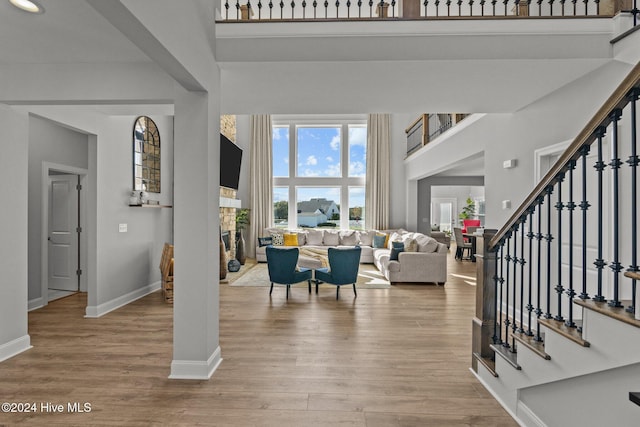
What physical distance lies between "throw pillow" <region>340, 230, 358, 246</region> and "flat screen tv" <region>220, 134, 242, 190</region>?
3452 mm

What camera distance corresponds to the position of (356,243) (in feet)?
29.8

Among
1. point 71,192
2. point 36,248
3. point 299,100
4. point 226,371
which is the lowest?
point 226,371

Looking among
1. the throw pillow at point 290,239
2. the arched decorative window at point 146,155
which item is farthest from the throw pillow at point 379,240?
the arched decorative window at point 146,155

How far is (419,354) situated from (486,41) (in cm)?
284

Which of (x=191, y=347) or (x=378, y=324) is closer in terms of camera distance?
(x=191, y=347)

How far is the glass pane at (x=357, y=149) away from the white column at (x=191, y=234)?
25.1 ft

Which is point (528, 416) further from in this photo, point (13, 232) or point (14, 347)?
point (13, 232)

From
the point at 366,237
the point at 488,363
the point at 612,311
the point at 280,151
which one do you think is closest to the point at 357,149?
the point at 280,151

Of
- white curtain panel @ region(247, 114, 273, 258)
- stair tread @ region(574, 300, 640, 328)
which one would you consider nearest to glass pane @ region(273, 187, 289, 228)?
white curtain panel @ region(247, 114, 273, 258)

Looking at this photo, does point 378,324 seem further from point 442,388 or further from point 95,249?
point 95,249

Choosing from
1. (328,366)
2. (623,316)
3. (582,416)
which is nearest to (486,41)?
(623,316)

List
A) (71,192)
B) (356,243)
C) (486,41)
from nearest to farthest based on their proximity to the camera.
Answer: (486,41) → (71,192) → (356,243)

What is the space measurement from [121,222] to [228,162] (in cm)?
277

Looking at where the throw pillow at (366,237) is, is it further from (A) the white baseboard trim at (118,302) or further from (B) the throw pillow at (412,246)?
(A) the white baseboard trim at (118,302)
